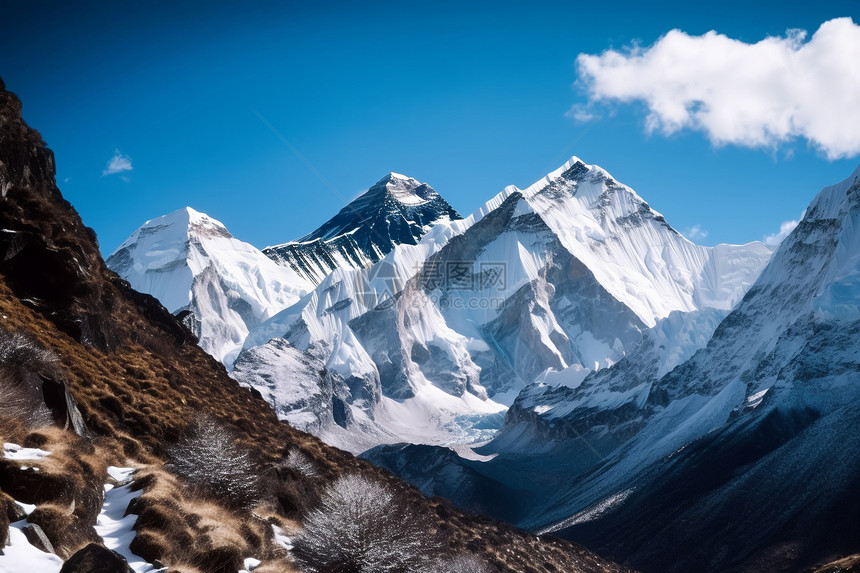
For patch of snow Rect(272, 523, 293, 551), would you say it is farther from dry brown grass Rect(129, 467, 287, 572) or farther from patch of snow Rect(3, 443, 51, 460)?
patch of snow Rect(3, 443, 51, 460)

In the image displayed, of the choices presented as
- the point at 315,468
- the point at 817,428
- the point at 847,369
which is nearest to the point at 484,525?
the point at 315,468

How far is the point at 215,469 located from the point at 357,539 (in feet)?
18.1

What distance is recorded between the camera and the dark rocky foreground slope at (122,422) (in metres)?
19.8

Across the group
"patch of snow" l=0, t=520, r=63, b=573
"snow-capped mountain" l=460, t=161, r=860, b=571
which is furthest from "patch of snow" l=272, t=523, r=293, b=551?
"snow-capped mountain" l=460, t=161, r=860, b=571

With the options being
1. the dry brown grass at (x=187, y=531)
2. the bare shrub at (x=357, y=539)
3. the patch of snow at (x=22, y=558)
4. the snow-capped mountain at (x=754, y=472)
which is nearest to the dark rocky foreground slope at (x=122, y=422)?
the dry brown grass at (x=187, y=531)

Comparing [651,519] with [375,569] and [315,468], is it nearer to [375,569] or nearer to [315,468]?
[315,468]

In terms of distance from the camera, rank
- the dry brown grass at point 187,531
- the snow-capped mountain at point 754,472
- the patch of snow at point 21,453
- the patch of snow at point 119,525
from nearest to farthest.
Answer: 1. the patch of snow at point 119,525
2. the patch of snow at point 21,453
3. the dry brown grass at point 187,531
4. the snow-capped mountain at point 754,472

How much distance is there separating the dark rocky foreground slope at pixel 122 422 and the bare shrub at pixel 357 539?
0.93 m

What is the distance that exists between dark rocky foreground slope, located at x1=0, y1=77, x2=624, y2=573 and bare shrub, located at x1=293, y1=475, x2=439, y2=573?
93cm

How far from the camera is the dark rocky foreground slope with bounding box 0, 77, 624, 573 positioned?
1983 centimetres

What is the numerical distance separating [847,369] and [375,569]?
6141 inches

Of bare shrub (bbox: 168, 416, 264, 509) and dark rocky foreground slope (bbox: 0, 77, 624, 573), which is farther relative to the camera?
bare shrub (bbox: 168, 416, 264, 509)

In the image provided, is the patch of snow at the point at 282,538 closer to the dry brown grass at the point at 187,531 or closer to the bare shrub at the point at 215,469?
the dry brown grass at the point at 187,531

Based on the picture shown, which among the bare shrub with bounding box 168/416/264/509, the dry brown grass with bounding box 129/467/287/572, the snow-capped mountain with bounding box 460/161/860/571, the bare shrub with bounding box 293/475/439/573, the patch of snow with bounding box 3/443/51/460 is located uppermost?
the patch of snow with bounding box 3/443/51/460
